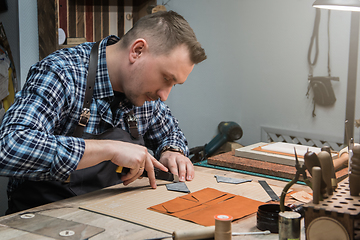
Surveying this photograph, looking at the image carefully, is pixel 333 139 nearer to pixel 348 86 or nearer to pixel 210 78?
pixel 348 86

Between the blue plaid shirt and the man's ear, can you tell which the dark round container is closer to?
the blue plaid shirt

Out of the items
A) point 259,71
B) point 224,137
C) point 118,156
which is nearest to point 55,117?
point 118,156

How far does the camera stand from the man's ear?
5.04 feet

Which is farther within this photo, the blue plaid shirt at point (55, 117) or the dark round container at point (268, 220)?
the blue plaid shirt at point (55, 117)

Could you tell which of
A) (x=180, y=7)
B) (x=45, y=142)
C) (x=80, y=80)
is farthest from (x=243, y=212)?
(x=180, y=7)

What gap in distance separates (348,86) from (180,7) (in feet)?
5.91

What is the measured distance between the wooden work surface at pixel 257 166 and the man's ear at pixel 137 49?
0.66 metres

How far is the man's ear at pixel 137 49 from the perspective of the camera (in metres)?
1.54

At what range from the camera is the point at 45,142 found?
49.6 inches

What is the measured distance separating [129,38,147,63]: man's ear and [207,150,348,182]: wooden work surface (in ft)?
2.18

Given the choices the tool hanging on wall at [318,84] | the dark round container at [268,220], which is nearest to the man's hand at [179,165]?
the dark round container at [268,220]

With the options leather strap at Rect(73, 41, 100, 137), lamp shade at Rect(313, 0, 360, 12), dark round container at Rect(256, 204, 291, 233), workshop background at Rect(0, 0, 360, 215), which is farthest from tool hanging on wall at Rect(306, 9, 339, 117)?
dark round container at Rect(256, 204, 291, 233)

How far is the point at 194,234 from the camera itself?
94 centimetres

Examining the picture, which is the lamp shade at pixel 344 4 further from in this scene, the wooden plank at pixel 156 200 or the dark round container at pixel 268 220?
the dark round container at pixel 268 220
